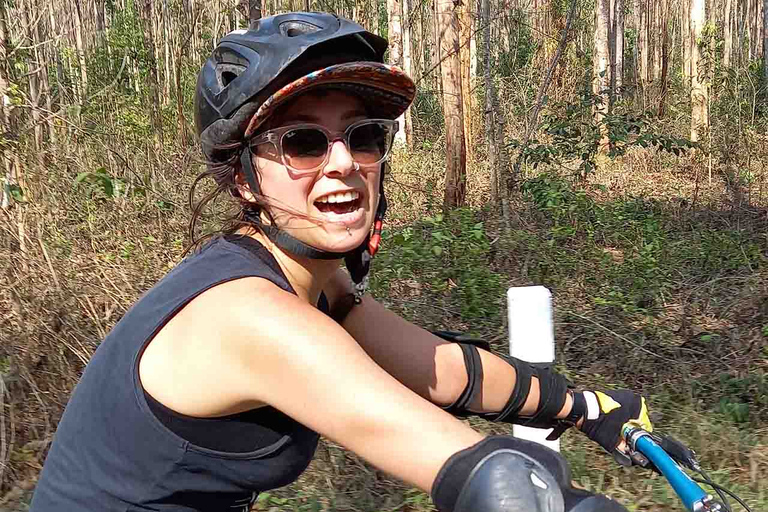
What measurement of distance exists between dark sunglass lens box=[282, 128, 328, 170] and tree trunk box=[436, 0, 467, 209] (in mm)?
7787

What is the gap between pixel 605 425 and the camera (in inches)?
82.0

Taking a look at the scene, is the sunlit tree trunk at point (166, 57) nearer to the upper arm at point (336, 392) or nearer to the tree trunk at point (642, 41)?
the upper arm at point (336, 392)

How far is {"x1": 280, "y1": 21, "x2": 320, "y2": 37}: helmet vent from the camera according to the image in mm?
1661

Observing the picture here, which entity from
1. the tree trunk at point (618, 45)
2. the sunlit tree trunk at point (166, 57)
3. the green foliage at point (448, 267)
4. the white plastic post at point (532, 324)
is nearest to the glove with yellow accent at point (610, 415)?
the white plastic post at point (532, 324)

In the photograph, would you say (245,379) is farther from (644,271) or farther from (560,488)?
(644,271)

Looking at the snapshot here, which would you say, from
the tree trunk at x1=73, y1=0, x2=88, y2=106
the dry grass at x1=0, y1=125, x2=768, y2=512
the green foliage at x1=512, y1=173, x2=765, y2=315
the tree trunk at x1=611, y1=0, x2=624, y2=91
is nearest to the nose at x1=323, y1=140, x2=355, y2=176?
the dry grass at x1=0, y1=125, x2=768, y2=512

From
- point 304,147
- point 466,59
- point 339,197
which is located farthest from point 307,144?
Result: point 466,59

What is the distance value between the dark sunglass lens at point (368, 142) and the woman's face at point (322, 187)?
22mm

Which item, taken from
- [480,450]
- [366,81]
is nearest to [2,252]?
[366,81]

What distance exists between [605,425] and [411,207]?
7.90 metres

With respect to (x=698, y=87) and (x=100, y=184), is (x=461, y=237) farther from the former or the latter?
(x=698, y=87)

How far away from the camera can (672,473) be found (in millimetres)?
1624

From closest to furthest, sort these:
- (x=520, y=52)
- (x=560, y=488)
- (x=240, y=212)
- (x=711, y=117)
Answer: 1. (x=560, y=488)
2. (x=240, y=212)
3. (x=711, y=117)
4. (x=520, y=52)

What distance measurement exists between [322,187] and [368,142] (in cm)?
16
